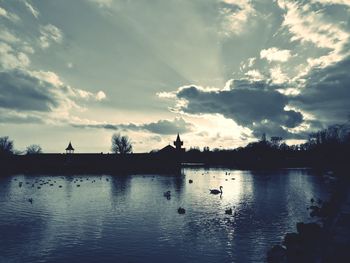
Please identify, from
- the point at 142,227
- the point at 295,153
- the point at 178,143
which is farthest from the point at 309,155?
the point at 142,227

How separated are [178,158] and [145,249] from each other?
10796cm

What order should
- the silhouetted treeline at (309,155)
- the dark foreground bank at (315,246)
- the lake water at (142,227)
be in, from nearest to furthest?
the dark foreground bank at (315,246) → the lake water at (142,227) → the silhouetted treeline at (309,155)

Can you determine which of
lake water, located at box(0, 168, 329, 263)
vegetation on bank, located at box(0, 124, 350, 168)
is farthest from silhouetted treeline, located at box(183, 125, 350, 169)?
lake water, located at box(0, 168, 329, 263)

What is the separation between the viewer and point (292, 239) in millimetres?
24156

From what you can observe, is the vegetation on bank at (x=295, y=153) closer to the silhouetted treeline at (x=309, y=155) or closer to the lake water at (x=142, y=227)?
the silhouetted treeline at (x=309, y=155)

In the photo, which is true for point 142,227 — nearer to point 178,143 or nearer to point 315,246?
point 315,246

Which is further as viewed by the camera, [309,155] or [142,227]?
[309,155]

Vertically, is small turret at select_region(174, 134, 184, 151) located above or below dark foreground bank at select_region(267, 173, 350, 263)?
above

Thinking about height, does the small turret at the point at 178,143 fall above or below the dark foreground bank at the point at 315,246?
above

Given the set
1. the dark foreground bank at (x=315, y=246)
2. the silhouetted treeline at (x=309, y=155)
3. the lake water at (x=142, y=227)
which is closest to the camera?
the dark foreground bank at (x=315, y=246)

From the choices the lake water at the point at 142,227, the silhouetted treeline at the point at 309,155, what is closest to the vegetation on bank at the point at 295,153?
the silhouetted treeline at the point at 309,155

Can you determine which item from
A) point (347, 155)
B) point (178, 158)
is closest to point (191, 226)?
point (347, 155)

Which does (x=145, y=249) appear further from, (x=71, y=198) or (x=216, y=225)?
(x=71, y=198)

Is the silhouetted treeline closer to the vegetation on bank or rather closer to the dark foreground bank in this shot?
the vegetation on bank
